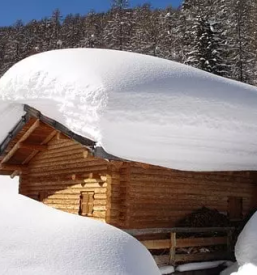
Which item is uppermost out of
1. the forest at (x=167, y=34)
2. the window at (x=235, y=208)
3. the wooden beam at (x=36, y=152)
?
the forest at (x=167, y=34)

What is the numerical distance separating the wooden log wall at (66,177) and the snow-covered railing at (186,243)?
4.75 ft

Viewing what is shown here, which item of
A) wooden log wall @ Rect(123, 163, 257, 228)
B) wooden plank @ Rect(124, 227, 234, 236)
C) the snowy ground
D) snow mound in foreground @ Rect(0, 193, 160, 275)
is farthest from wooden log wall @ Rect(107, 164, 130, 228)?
the snowy ground

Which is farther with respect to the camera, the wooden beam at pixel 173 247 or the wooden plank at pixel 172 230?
the wooden beam at pixel 173 247

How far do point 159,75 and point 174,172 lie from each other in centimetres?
296

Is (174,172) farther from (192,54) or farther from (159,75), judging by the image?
(192,54)

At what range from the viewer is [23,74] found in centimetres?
1294

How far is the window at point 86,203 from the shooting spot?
11.8 m

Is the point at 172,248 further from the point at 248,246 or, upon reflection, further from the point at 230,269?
the point at 248,246

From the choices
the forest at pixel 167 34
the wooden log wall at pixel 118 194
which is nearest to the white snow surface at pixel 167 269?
the wooden log wall at pixel 118 194

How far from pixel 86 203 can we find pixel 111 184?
60.3 inches

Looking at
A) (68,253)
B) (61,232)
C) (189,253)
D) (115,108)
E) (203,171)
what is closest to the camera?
(68,253)

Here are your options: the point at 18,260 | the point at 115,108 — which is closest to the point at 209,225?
the point at 115,108

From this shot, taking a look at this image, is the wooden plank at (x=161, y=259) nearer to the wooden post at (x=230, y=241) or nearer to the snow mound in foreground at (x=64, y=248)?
the wooden post at (x=230, y=241)

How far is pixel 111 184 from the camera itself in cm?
1087
